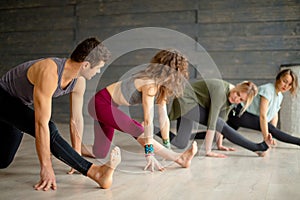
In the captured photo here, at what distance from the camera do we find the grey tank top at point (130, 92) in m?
1.98

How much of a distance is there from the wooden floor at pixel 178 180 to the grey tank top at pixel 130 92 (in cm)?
36

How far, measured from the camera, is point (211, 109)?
235cm

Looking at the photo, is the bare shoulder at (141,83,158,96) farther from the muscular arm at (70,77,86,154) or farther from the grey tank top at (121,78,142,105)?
the muscular arm at (70,77,86,154)

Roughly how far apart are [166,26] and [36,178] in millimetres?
2793

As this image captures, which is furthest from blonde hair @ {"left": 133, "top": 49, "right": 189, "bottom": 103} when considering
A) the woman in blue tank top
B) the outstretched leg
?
the woman in blue tank top

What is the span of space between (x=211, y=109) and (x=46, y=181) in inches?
47.8

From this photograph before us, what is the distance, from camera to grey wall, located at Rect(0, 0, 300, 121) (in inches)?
147

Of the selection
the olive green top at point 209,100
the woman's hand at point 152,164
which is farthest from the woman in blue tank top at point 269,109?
the woman's hand at point 152,164

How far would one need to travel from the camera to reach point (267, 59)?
3.78 metres

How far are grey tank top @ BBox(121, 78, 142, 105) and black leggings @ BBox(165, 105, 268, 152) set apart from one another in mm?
599

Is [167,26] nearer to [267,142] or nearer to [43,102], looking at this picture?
[267,142]

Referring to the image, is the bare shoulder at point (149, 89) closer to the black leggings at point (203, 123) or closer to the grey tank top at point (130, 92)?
the grey tank top at point (130, 92)

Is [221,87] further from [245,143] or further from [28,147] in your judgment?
[28,147]

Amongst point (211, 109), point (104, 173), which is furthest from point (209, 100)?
point (104, 173)
